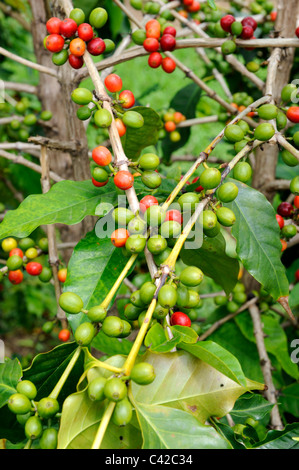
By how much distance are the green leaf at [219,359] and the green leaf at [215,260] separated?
0.33 meters

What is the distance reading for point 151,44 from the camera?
144 centimetres

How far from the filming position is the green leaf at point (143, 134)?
1176 millimetres

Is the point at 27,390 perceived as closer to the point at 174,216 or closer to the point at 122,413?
the point at 122,413

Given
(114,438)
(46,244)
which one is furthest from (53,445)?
(46,244)

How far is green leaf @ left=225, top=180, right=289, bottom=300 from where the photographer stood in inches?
42.4

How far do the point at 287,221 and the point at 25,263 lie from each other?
0.90 metres

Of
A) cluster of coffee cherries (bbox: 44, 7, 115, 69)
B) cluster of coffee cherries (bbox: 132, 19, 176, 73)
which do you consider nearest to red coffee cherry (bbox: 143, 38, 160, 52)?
cluster of coffee cherries (bbox: 132, 19, 176, 73)

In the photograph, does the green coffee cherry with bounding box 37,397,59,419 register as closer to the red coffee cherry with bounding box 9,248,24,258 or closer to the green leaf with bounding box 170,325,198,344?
the green leaf with bounding box 170,325,198,344

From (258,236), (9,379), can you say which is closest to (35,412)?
(9,379)

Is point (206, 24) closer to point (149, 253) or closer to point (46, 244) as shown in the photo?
point (46, 244)

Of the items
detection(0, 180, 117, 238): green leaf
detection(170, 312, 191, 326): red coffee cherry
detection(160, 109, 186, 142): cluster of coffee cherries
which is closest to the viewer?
detection(170, 312, 191, 326): red coffee cherry

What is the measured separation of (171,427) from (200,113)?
258 cm

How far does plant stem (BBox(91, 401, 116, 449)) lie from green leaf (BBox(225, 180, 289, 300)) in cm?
52

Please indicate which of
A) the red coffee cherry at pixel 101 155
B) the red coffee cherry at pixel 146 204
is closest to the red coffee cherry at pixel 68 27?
the red coffee cherry at pixel 101 155
